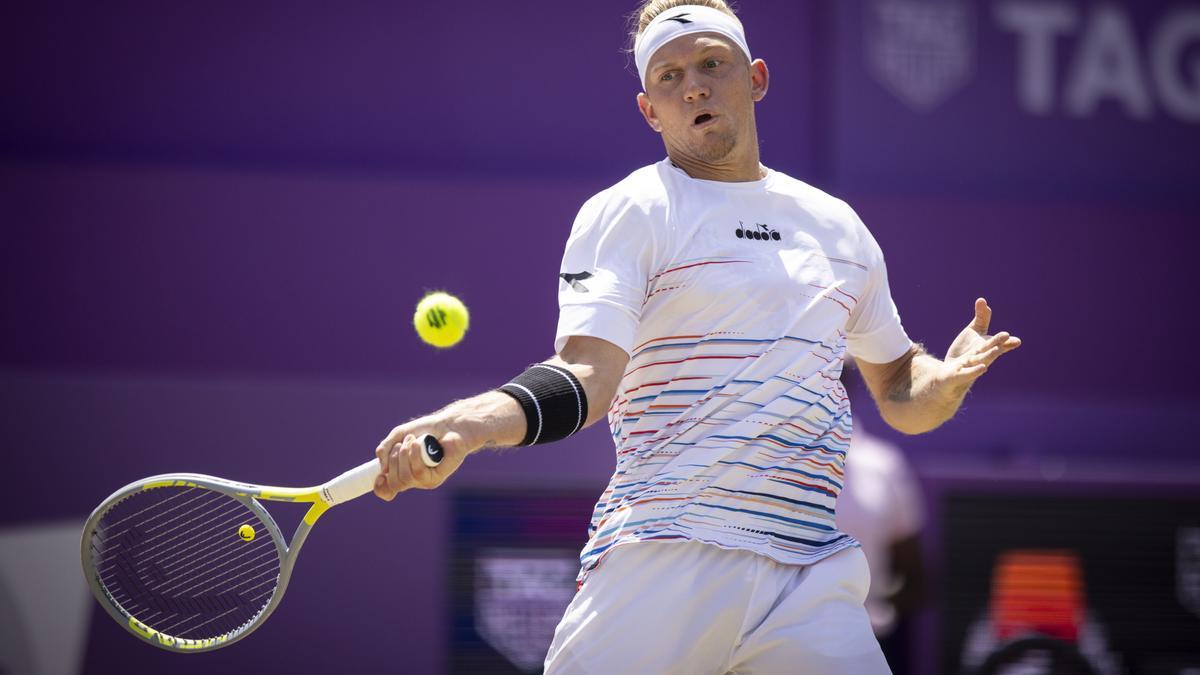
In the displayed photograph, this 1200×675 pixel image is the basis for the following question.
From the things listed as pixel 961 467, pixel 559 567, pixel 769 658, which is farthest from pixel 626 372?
pixel 961 467

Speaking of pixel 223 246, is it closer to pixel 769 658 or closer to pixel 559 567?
pixel 559 567

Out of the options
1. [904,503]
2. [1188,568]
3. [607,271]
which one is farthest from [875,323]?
[1188,568]

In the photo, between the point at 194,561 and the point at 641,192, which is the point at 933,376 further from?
the point at 194,561

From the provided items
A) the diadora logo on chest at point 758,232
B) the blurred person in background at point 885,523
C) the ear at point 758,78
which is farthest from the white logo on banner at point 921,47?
the diadora logo on chest at point 758,232

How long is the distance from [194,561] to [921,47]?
5.16 metres

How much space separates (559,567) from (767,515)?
3.36 m

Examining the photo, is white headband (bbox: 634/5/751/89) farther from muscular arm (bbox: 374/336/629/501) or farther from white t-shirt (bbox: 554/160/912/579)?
muscular arm (bbox: 374/336/629/501)

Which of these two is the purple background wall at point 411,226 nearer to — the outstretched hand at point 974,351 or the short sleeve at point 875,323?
the short sleeve at point 875,323

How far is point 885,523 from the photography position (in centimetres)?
636

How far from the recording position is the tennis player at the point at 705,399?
296 centimetres

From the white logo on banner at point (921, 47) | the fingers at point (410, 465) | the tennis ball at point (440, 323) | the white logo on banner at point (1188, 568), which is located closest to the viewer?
the fingers at point (410, 465)

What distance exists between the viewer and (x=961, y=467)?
682 centimetres

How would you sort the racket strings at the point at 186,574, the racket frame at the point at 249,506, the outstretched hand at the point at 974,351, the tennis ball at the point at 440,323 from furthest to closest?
the tennis ball at the point at 440,323 < the racket strings at the point at 186,574 < the outstretched hand at the point at 974,351 < the racket frame at the point at 249,506

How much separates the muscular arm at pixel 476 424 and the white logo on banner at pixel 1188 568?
4.51 m
